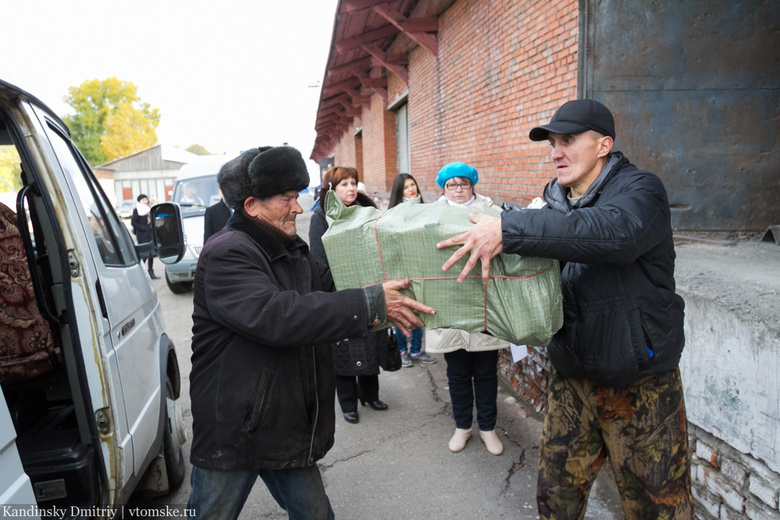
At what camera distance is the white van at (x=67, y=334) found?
2.08 metres

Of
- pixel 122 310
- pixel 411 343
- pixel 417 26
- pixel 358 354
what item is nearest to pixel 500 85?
pixel 417 26

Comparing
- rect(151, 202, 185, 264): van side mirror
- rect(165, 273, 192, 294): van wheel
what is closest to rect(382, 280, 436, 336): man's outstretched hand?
rect(151, 202, 185, 264): van side mirror

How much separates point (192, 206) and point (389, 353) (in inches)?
295

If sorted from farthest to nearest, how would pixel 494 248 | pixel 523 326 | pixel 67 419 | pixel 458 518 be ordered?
pixel 458 518
pixel 67 419
pixel 523 326
pixel 494 248

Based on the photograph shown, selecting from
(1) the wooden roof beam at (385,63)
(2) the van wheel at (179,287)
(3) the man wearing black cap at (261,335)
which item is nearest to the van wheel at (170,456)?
(3) the man wearing black cap at (261,335)

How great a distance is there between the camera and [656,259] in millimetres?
1960

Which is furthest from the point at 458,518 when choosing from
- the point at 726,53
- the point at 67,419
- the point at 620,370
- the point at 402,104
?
the point at 402,104

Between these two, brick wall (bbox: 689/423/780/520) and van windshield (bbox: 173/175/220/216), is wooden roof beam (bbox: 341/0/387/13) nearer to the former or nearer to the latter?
van windshield (bbox: 173/175/220/216)

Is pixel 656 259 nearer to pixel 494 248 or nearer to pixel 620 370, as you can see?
pixel 620 370

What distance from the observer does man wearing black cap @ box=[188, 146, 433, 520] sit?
5.70 feet

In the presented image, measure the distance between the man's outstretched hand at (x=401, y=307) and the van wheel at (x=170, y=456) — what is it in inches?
73.8

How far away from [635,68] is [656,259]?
10.3ft

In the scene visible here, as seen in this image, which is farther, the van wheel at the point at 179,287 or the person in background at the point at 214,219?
the van wheel at the point at 179,287

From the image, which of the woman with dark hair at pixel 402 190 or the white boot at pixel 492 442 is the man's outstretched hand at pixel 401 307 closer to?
the white boot at pixel 492 442
